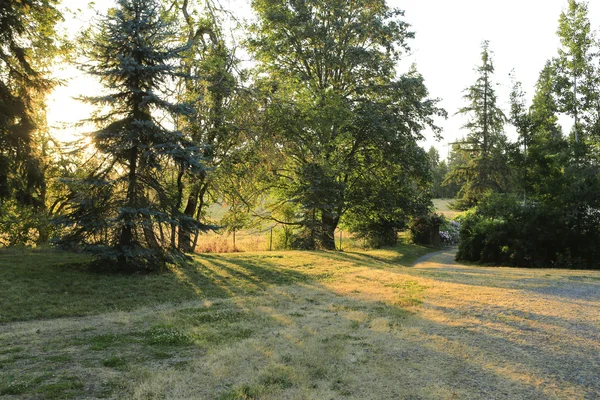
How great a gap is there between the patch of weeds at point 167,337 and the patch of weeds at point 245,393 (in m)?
1.79

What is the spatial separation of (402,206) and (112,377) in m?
19.0

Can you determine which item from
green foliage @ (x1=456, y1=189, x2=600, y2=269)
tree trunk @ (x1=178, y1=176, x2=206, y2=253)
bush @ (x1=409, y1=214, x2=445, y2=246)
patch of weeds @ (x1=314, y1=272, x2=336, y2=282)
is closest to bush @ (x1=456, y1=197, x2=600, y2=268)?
green foliage @ (x1=456, y1=189, x2=600, y2=269)

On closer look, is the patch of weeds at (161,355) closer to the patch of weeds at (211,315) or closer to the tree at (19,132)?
the patch of weeds at (211,315)

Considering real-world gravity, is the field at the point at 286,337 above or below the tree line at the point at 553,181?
below

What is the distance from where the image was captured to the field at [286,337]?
399 centimetres

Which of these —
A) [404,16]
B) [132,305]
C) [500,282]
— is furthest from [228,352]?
[404,16]

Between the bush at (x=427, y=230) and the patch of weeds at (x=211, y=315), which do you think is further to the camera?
the bush at (x=427, y=230)

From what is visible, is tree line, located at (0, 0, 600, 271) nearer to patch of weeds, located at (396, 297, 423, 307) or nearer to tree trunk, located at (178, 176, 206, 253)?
tree trunk, located at (178, 176, 206, 253)

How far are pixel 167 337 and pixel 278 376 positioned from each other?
81.4 inches

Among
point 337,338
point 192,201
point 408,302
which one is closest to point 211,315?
point 337,338

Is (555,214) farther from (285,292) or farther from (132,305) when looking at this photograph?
(132,305)

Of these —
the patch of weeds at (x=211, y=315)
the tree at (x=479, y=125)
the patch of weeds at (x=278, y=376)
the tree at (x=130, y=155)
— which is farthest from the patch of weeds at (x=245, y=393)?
the tree at (x=479, y=125)

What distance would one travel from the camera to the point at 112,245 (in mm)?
9477

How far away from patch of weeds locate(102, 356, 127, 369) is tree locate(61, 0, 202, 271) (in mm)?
4726
